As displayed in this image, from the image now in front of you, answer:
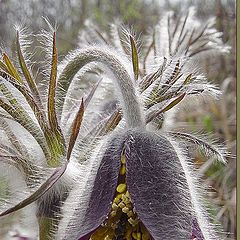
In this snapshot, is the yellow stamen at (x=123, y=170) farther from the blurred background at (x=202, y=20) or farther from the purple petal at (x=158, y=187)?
the blurred background at (x=202, y=20)

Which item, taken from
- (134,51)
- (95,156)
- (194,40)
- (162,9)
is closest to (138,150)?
(95,156)

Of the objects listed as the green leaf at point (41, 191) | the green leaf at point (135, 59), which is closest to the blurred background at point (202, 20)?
the green leaf at point (135, 59)

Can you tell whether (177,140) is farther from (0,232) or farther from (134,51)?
(0,232)

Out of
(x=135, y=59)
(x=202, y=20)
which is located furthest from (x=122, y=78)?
(x=202, y=20)

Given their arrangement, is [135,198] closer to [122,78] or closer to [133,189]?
[133,189]

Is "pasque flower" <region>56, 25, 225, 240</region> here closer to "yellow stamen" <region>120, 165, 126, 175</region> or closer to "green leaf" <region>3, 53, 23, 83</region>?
"yellow stamen" <region>120, 165, 126, 175</region>

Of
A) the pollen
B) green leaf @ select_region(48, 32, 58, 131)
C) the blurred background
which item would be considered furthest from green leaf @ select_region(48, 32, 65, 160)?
the blurred background
